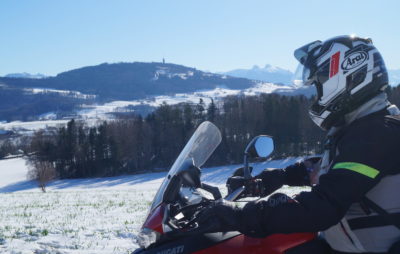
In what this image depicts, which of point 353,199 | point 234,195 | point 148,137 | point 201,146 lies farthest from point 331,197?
point 148,137

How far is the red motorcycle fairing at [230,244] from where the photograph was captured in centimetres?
237

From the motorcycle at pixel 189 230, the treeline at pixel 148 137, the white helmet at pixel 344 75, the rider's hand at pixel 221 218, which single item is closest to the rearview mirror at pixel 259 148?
the motorcycle at pixel 189 230

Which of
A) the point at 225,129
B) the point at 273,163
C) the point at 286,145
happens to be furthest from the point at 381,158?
the point at 225,129

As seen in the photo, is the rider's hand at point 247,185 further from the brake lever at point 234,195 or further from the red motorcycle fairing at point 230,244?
the red motorcycle fairing at point 230,244

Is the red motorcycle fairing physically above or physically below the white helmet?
below

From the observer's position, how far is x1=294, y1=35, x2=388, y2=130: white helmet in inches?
100

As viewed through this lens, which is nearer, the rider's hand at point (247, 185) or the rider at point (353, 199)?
the rider at point (353, 199)

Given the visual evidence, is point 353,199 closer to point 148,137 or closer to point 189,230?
point 189,230

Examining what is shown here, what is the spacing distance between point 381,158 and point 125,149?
65.7m

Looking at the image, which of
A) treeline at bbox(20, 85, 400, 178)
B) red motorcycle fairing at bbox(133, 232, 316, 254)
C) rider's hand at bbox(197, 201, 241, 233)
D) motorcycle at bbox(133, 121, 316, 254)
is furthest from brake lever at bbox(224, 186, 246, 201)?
treeline at bbox(20, 85, 400, 178)

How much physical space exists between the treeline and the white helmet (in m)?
58.2

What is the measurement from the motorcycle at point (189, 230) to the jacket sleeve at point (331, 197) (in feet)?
0.72

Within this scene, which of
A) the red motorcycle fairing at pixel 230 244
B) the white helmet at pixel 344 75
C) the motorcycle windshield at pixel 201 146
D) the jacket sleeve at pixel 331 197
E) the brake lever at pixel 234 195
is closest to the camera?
the jacket sleeve at pixel 331 197

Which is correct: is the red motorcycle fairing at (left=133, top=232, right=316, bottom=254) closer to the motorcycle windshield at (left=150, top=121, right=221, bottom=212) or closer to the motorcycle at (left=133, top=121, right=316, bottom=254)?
the motorcycle at (left=133, top=121, right=316, bottom=254)
